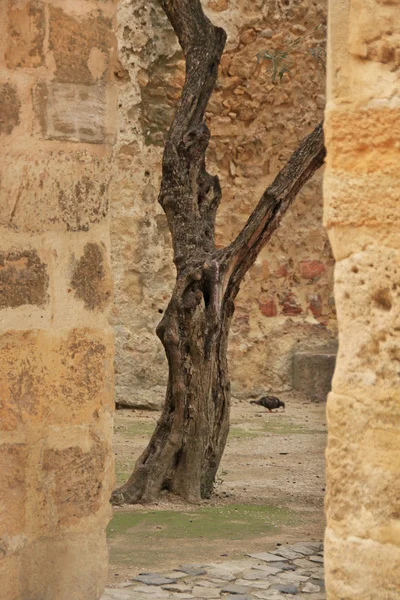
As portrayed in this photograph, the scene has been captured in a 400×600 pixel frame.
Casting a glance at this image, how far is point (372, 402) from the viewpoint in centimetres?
205

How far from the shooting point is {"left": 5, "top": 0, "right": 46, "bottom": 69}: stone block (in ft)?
12.0

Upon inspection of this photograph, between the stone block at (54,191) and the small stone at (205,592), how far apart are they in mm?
1661

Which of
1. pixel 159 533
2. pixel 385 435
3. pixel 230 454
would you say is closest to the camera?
pixel 385 435

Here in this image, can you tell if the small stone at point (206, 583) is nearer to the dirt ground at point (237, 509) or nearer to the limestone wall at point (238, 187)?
the dirt ground at point (237, 509)

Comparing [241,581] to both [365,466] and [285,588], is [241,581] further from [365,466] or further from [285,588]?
[365,466]

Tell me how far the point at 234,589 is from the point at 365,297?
2.74 metres

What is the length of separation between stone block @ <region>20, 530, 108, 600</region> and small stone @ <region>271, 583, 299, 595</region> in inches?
38.6

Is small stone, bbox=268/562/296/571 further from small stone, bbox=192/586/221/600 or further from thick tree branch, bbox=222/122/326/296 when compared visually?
thick tree branch, bbox=222/122/326/296

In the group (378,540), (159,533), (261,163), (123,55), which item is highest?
(123,55)

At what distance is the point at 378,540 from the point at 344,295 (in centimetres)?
48

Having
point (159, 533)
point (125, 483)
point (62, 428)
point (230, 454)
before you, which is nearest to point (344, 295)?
point (62, 428)

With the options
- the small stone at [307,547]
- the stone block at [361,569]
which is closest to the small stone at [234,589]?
the small stone at [307,547]

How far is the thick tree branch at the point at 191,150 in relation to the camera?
6.51 m

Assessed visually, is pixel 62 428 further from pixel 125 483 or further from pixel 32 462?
pixel 125 483
